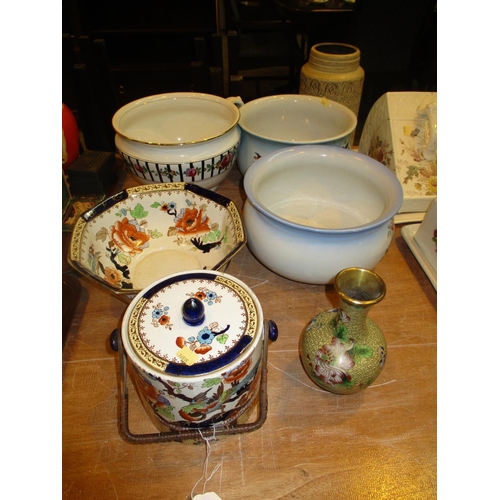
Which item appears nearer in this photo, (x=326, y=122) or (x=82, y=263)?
(x=82, y=263)

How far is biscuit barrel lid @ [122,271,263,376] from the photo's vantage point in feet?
1.55

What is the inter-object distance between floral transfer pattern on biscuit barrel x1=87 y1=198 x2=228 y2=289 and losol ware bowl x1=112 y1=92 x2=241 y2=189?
82mm

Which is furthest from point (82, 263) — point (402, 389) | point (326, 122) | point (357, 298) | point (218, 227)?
point (326, 122)

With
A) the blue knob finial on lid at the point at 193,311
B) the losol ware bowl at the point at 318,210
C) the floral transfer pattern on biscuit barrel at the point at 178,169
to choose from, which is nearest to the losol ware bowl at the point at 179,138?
the floral transfer pattern on biscuit barrel at the point at 178,169

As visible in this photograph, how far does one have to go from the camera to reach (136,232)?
0.85 metres

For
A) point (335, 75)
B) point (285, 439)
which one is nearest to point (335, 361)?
point (285, 439)

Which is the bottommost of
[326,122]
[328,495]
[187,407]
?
[328,495]

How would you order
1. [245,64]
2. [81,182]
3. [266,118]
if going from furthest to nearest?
[245,64] → [266,118] → [81,182]

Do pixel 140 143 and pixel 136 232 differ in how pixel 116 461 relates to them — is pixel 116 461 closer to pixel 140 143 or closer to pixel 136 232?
pixel 136 232

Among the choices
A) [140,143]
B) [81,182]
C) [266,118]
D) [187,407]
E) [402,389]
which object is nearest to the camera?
[187,407]

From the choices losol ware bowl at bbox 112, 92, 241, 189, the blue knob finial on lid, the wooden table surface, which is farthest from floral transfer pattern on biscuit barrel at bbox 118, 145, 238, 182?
the blue knob finial on lid

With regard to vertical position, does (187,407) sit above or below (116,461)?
above

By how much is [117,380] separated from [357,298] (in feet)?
1.39

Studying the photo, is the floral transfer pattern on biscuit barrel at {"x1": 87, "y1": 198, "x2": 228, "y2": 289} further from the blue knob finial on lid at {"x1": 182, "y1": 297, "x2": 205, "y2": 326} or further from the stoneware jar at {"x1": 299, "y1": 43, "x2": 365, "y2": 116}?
the stoneware jar at {"x1": 299, "y1": 43, "x2": 365, "y2": 116}
